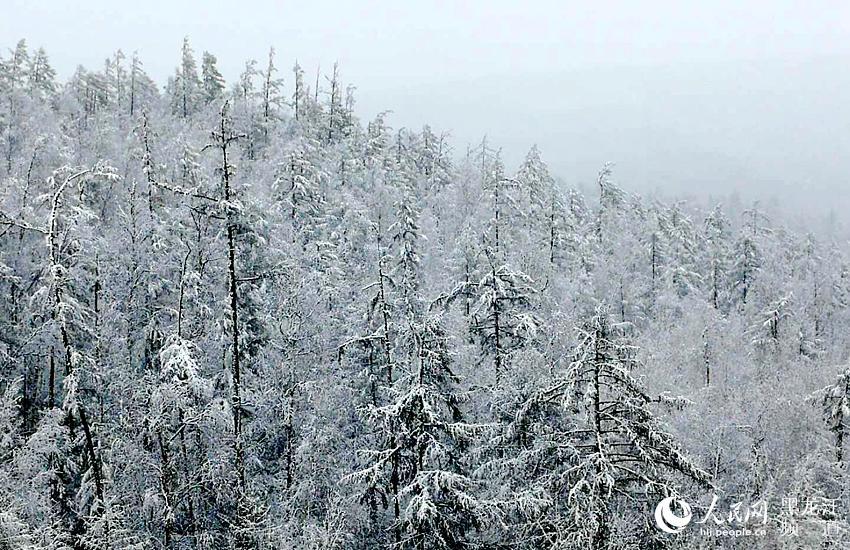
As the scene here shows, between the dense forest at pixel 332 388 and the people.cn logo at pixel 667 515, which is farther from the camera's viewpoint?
the dense forest at pixel 332 388

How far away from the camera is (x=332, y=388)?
24.0 metres

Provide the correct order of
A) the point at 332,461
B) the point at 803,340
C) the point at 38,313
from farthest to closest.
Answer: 1. the point at 803,340
2. the point at 332,461
3. the point at 38,313

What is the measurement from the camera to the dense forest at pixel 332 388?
14.5 m

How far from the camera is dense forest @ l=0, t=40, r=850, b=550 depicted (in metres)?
14.5

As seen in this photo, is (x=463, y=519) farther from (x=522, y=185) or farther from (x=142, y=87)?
(x=142, y=87)

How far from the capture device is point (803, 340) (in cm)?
5159

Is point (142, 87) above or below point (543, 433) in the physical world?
above

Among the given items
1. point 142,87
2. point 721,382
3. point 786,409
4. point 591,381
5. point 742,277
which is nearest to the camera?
point 591,381

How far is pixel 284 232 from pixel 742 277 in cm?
4522

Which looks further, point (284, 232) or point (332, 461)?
point (284, 232)

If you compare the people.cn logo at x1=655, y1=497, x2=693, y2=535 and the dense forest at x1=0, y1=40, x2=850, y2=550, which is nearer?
the people.cn logo at x1=655, y1=497, x2=693, y2=535

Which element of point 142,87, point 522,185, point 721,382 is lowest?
point 721,382

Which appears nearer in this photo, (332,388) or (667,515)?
(667,515)

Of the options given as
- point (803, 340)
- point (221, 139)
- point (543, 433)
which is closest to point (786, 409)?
point (803, 340)
